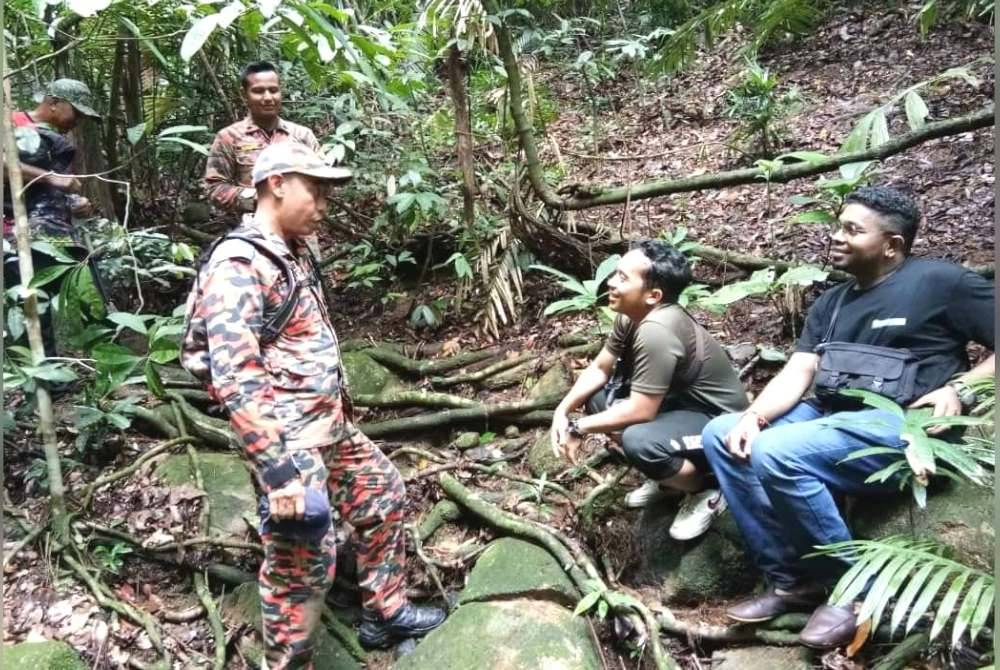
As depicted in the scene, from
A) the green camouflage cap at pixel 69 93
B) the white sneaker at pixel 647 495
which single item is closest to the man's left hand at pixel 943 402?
the white sneaker at pixel 647 495

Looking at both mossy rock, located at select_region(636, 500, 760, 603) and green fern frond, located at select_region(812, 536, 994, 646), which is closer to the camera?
green fern frond, located at select_region(812, 536, 994, 646)

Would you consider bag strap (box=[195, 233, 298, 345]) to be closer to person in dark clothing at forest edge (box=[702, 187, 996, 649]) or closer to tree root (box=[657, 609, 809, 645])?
person in dark clothing at forest edge (box=[702, 187, 996, 649])

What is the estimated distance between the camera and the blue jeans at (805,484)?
115 inches

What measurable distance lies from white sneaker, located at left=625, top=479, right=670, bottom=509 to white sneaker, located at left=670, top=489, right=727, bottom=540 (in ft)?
0.64

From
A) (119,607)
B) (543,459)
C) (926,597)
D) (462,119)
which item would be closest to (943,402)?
(926,597)

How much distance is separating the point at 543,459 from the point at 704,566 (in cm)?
135

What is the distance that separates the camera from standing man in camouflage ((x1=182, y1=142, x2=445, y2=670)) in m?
2.77

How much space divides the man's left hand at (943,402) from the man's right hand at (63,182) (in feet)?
15.5

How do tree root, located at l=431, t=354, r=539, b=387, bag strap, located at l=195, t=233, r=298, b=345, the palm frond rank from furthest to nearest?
the palm frond, tree root, located at l=431, t=354, r=539, b=387, bag strap, located at l=195, t=233, r=298, b=345

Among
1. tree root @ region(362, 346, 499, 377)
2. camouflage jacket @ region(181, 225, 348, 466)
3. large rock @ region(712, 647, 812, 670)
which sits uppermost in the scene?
camouflage jacket @ region(181, 225, 348, 466)

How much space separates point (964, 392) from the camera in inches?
114

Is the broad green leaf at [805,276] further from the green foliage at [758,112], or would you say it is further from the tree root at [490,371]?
the green foliage at [758,112]

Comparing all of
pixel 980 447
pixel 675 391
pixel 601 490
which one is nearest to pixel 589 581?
pixel 601 490

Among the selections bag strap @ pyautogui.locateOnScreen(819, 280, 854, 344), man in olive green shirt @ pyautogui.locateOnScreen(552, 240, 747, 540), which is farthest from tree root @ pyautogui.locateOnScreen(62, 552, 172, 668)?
bag strap @ pyautogui.locateOnScreen(819, 280, 854, 344)
